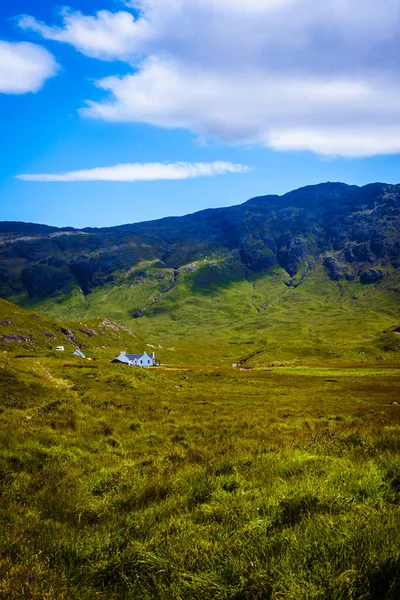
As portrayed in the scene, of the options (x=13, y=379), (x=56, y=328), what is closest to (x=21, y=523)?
(x=13, y=379)

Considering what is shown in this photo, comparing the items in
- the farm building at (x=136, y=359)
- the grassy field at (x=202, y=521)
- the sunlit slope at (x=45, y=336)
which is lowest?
the farm building at (x=136, y=359)

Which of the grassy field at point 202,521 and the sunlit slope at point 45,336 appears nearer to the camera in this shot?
the grassy field at point 202,521

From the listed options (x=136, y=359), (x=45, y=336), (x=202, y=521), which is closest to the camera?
(x=202, y=521)

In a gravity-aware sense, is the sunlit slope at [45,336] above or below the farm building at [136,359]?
above

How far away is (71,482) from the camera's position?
9.13 metres

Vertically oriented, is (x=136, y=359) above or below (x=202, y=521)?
below

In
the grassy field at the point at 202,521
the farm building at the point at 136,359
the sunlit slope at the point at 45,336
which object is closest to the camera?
the grassy field at the point at 202,521

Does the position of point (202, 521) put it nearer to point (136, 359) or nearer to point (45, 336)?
point (136, 359)

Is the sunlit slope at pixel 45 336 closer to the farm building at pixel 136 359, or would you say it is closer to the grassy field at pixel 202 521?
the farm building at pixel 136 359

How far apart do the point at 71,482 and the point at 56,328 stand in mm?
172887

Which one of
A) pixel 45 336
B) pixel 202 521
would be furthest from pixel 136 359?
pixel 202 521

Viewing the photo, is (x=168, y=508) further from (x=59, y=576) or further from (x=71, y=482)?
(x=71, y=482)

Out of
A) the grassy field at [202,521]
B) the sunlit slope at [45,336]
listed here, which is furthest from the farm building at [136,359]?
the grassy field at [202,521]

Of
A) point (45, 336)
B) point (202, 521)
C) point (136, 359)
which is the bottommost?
point (136, 359)
